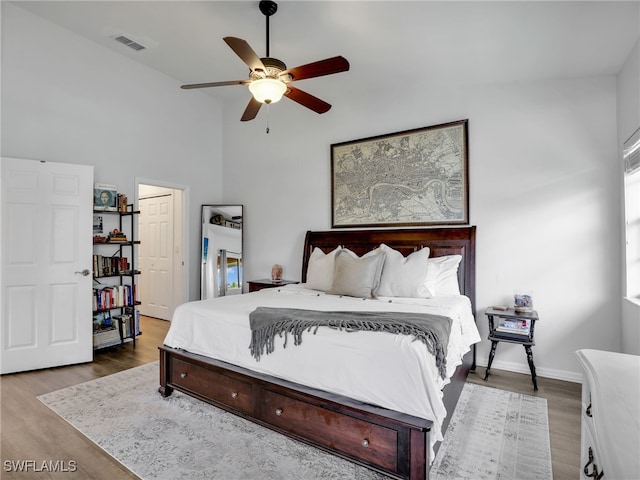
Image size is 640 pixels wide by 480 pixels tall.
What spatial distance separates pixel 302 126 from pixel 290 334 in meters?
3.50

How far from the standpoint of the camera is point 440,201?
3.83 meters

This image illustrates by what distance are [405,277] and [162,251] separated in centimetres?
426

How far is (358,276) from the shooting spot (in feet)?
11.0

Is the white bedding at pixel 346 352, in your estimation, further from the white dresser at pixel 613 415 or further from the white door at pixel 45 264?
the white door at pixel 45 264

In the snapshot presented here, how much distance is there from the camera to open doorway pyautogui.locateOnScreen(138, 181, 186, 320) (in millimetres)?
5387

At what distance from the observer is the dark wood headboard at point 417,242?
3572mm

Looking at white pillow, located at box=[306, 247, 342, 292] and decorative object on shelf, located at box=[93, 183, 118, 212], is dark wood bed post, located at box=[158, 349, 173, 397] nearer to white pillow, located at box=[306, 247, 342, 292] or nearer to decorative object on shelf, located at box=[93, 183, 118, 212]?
white pillow, located at box=[306, 247, 342, 292]

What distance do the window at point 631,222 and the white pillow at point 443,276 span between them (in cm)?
133

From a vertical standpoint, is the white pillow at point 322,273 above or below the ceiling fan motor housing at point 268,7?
below

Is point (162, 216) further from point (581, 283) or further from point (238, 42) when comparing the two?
point (581, 283)

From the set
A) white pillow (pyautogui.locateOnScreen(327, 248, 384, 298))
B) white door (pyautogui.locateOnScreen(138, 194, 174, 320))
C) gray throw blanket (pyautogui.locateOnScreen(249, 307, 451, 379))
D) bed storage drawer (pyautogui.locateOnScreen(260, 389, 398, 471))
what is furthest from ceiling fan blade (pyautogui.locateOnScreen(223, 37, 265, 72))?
white door (pyautogui.locateOnScreen(138, 194, 174, 320))

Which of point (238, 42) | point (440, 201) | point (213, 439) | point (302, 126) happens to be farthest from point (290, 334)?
point (302, 126)

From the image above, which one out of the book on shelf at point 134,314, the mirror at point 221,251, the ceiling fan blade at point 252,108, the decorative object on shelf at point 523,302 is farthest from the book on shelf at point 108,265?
the decorative object on shelf at point 523,302

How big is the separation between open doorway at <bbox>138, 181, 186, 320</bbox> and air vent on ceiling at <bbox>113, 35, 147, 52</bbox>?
1801mm
